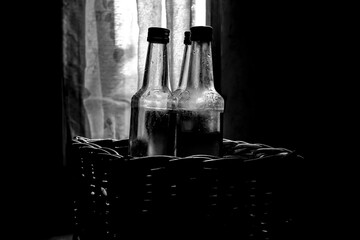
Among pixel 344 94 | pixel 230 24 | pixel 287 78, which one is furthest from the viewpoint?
pixel 230 24

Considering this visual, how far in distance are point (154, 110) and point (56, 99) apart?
0.49 metres

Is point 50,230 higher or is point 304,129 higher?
point 304,129

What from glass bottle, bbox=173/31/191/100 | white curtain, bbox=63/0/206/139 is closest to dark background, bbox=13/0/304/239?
white curtain, bbox=63/0/206/139

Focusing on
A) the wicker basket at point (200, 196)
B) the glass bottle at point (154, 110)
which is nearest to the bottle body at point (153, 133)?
the glass bottle at point (154, 110)

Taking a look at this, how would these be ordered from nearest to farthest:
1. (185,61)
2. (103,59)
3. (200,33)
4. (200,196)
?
(200,196)
(200,33)
(185,61)
(103,59)

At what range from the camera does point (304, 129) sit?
805 millimetres

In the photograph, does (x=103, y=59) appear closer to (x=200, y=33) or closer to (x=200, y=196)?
(x=200, y=33)

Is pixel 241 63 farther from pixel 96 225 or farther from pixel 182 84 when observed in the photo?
pixel 96 225

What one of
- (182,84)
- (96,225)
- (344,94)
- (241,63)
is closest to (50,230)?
(96,225)

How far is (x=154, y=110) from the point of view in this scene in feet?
2.19

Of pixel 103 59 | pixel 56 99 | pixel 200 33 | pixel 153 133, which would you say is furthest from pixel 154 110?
pixel 56 99

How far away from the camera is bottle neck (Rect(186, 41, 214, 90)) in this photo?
0.66 m

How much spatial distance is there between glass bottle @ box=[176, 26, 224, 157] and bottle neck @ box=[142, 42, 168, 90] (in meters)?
0.05

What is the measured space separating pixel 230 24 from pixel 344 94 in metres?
0.49
